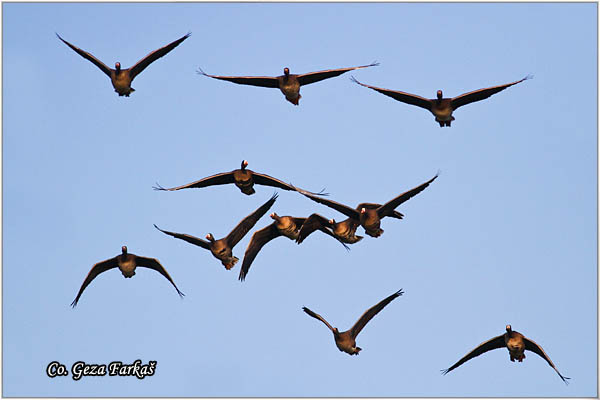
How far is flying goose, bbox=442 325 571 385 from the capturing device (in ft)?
96.6

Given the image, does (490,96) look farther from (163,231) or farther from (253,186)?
(163,231)

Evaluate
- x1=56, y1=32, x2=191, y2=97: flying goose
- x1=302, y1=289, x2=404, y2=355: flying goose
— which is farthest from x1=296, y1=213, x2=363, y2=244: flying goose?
x1=56, y1=32, x2=191, y2=97: flying goose

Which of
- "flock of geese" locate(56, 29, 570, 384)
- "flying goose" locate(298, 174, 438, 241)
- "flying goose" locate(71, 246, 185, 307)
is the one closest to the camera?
"flying goose" locate(298, 174, 438, 241)

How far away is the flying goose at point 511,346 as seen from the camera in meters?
29.5

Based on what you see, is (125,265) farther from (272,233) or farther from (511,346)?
(511,346)

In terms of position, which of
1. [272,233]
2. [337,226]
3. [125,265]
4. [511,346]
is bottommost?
[511,346]

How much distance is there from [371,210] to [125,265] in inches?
294

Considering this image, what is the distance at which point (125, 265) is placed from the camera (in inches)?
1232

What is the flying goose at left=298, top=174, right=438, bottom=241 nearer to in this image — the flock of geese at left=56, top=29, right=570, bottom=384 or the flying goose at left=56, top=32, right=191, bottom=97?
the flock of geese at left=56, top=29, right=570, bottom=384

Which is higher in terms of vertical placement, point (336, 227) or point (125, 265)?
point (336, 227)

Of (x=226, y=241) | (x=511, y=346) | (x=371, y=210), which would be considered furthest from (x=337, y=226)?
(x=511, y=346)

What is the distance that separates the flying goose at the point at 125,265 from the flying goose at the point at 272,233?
2.36 meters

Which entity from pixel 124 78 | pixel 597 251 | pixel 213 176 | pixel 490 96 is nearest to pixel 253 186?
pixel 213 176

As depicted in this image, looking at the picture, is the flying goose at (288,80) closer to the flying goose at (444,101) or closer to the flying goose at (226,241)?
the flying goose at (444,101)
